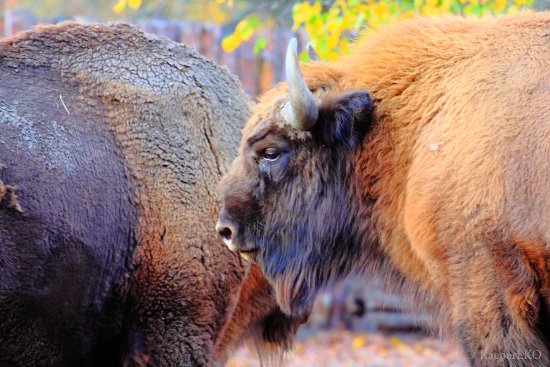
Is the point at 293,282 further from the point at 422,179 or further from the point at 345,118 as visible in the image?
the point at 422,179

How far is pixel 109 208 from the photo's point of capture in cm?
451

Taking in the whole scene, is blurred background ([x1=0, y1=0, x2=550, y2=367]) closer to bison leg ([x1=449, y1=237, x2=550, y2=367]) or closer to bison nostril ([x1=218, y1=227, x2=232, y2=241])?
bison nostril ([x1=218, y1=227, x2=232, y2=241])

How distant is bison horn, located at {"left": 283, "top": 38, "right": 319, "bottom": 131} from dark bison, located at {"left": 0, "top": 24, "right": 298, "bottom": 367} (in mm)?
933

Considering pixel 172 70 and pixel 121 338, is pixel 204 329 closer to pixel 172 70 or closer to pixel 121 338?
pixel 121 338

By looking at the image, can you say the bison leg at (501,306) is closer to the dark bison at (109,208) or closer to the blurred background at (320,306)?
the dark bison at (109,208)

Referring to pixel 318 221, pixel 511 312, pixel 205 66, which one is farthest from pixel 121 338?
pixel 511 312

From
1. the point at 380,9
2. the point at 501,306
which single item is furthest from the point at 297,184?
the point at 380,9

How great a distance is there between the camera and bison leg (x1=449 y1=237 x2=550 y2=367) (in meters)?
3.36

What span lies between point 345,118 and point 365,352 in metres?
6.02

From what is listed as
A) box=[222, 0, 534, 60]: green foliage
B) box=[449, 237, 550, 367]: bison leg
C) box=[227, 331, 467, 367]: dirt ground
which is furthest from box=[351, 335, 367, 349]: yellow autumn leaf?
box=[449, 237, 550, 367]: bison leg

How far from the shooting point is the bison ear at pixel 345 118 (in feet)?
12.9

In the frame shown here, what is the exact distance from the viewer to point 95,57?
4.79 metres

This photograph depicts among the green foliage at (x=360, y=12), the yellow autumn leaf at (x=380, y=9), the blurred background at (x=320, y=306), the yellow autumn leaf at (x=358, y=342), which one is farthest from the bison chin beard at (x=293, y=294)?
the yellow autumn leaf at (x=358, y=342)

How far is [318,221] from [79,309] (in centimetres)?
130
